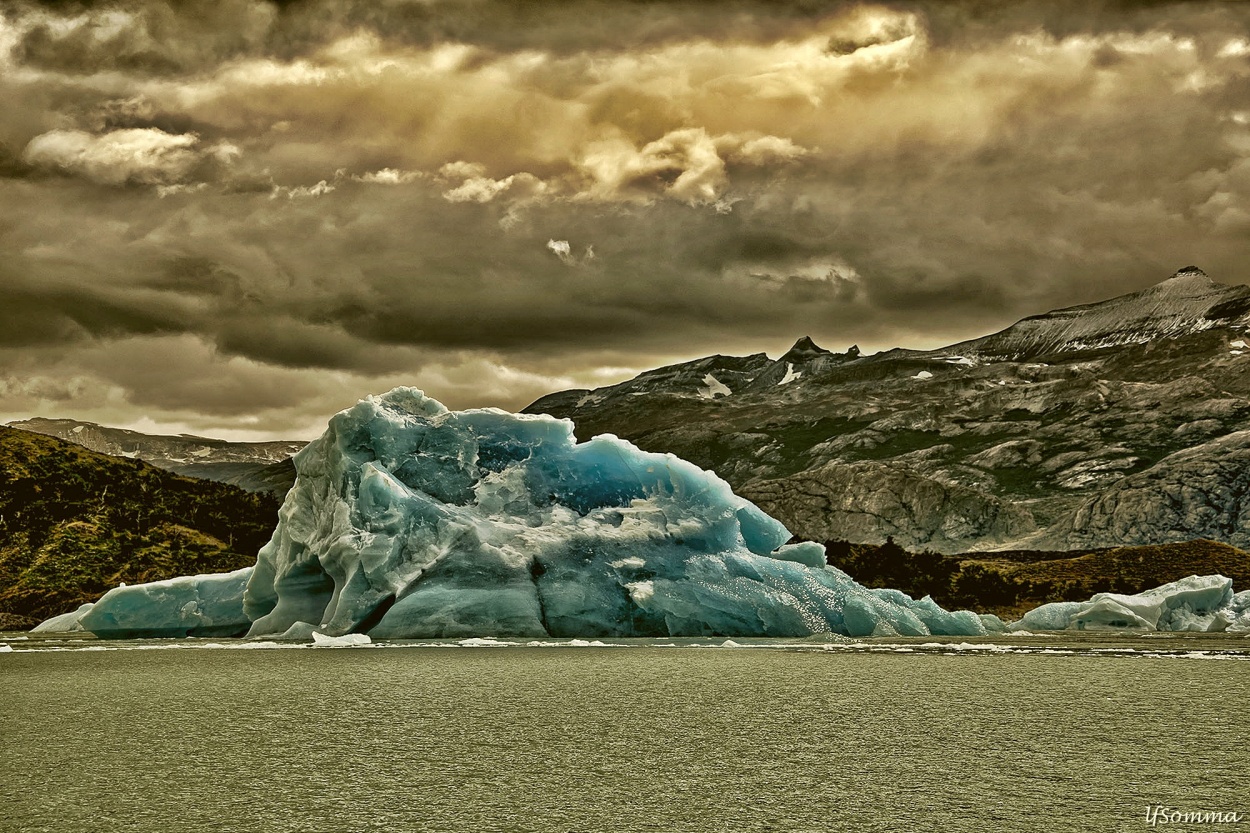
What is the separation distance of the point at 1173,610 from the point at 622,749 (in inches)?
1750

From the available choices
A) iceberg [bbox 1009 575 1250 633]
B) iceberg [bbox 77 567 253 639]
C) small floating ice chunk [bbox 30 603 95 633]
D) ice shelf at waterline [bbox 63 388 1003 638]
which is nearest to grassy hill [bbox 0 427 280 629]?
small floating ice chunk [bbox 30 603 95 633]

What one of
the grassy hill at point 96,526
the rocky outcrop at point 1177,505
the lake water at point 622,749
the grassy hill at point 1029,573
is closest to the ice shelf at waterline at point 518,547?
the lake water at point 622,749

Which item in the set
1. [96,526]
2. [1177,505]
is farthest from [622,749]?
[1177,505]

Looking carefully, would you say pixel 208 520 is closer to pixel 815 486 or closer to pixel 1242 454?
pixel 815 486

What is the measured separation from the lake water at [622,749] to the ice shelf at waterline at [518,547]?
1190 cm

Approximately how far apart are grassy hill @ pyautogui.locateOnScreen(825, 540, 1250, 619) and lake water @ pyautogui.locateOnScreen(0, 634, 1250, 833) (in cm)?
4635

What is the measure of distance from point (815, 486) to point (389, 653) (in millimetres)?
129704

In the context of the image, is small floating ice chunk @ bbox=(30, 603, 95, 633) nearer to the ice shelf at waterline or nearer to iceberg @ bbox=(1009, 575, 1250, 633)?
the ice shelf at waterline

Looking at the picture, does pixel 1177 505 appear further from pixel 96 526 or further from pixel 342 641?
pixel 342 641

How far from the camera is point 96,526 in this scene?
242 feet

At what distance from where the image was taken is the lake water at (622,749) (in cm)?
668

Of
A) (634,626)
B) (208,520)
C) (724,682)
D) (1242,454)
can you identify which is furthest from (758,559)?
(1242,454)

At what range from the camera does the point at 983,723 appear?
10719 millimetres

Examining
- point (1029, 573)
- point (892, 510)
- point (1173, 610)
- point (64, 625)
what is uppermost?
point (892, 510)
